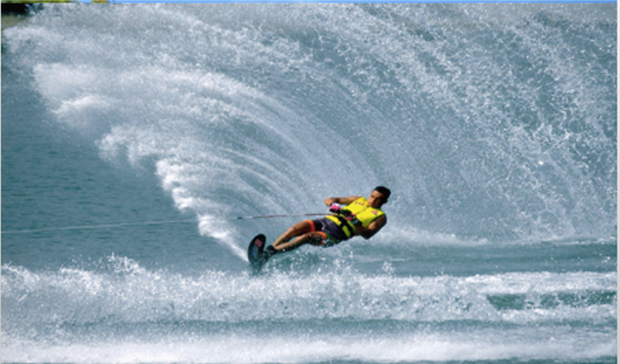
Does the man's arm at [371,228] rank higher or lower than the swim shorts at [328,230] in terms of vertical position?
higher

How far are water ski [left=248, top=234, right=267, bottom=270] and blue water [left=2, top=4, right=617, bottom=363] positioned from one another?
13cm

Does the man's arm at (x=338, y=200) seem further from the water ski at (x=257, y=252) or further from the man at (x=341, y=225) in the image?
the water ski at (x=257, y=252)

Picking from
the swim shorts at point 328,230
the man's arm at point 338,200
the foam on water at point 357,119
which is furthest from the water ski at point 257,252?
the foam on water at point 357,119

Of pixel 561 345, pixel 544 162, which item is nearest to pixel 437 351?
pixel 561 345

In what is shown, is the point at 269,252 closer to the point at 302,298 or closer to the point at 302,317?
the point at 302,298

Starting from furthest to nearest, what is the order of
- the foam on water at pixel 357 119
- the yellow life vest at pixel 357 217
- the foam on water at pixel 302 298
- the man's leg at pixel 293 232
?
the foam on water at pixel 357 119 < the yellow life vest at pixel 357 217 < the man's leg at pixel 293 232 < the foam on water at pixel 302 298

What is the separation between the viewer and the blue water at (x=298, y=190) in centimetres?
398

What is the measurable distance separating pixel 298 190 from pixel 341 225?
171 centimetres

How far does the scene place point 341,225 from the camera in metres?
4.75

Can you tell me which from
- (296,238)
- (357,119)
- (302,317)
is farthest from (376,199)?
(357,119)

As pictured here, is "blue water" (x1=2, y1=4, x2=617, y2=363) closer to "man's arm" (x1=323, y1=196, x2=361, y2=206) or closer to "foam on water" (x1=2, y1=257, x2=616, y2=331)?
"foam on water" (x1=2, y1=257, x2=616, y2=331)

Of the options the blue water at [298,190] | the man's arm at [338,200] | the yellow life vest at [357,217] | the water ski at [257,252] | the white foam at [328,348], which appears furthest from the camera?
the man's arm at [338,200]

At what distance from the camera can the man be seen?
15.2 feet

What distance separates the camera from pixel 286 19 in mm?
10062
